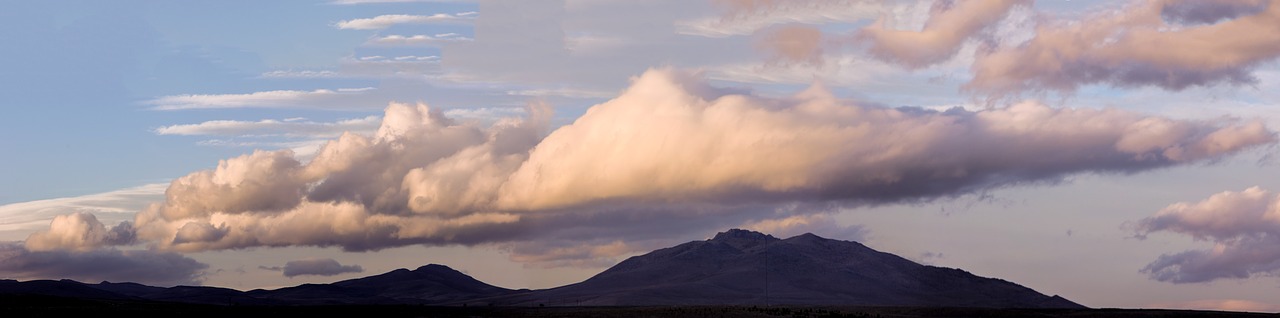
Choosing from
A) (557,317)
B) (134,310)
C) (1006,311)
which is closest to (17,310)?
(134,310)

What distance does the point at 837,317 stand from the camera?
165m

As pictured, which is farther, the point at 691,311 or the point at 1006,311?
the point at 1006,311

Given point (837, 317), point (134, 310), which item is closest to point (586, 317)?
point (837, 317)

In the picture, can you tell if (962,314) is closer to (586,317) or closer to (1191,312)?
(1191,312)

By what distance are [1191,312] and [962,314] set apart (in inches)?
1317

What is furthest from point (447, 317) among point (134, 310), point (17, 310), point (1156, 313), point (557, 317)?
point (1156, 313)

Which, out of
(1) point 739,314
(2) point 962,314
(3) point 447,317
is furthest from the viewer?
(2) point 962,314

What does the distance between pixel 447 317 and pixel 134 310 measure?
46590 millimetres

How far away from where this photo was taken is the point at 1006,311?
199 m

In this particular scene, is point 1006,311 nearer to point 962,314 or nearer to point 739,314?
point 962,314

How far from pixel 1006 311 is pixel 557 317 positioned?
237 ft

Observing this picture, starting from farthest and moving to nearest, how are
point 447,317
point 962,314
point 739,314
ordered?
point 962,314, point 447,317, point 739,314

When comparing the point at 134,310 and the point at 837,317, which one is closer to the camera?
the point at 837,317

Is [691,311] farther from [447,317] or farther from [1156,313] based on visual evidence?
[1156,313]
